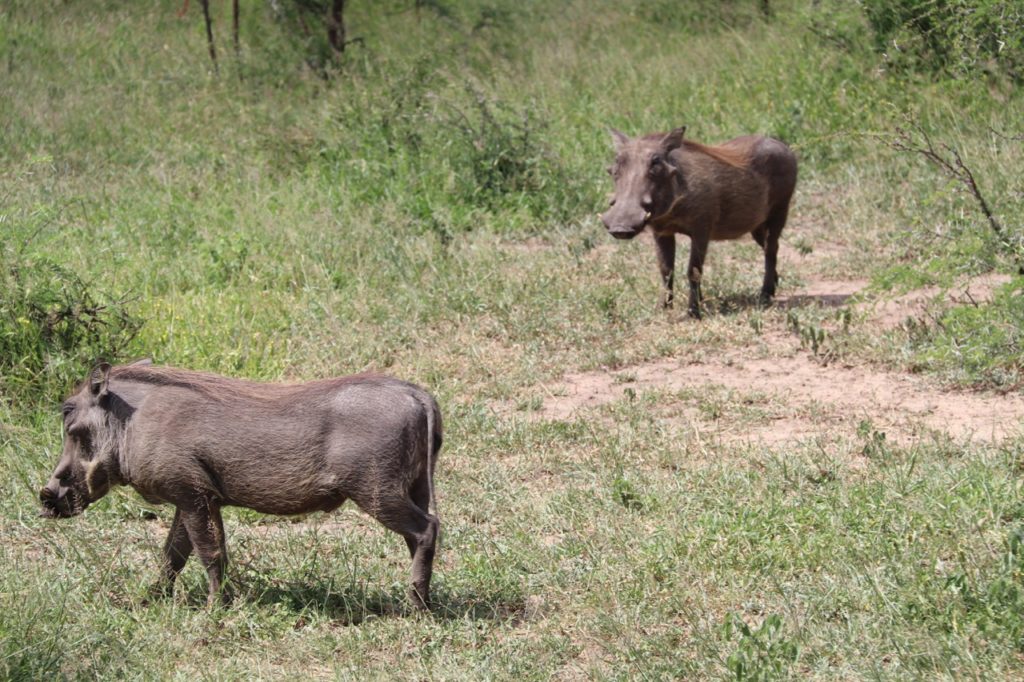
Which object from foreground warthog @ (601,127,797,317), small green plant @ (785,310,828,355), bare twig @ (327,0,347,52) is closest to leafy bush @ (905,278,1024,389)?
small green plant @ (785,310,828,355)

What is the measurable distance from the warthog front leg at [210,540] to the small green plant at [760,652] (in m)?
1.60

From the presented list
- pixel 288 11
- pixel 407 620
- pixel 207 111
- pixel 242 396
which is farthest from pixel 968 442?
pixel 288 11

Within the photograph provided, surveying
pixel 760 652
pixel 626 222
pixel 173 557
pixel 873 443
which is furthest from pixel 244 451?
pixel 626 222

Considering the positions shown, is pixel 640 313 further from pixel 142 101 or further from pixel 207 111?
pixel 142 101

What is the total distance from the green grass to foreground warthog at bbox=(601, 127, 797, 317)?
332 mm

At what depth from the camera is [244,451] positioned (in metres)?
4.07

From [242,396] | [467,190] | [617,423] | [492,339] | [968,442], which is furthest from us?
[467,190]

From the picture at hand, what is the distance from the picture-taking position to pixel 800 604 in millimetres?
3885

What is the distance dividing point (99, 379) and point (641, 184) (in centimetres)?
368

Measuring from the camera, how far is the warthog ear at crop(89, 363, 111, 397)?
13.7 ft

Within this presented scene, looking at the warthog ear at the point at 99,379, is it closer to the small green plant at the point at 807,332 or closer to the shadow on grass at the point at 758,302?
the small green plant at the point at 807,332

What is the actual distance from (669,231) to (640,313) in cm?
50

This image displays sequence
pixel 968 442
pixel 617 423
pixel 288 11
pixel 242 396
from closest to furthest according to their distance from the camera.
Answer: pixel 242 396 → pixel 968 442 → pixel 617 423 → pixel 288 11

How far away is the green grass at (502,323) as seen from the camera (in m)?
3.89
